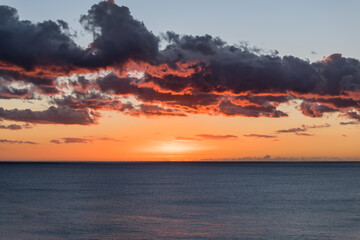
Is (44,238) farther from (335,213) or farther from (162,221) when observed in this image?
(335,213)

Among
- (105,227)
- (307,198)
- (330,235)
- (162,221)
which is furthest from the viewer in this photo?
(307,198)

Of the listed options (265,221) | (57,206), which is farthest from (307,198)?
(57,206)

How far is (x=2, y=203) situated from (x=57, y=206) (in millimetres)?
12260

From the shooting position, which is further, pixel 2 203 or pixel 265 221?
pixel 2 203

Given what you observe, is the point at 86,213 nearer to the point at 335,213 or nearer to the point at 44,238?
the point at 44,238

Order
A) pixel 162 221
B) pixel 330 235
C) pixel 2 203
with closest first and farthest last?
pixel 330 235
pixel 162 221
pixel 2 203

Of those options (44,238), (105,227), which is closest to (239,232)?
(105,227)

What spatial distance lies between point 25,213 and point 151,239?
27027 millimetres

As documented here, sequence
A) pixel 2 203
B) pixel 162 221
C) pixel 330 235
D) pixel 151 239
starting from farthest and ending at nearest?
pixel 2 203, pixel 162 221, pixel 330 235, pixel 151 239

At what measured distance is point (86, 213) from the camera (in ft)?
210

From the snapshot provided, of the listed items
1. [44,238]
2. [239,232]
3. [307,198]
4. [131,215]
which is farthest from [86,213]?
[307,198]

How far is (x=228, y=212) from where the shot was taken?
212 ft

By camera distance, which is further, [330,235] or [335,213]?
[335,213]

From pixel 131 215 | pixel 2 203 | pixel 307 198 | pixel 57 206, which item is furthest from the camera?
pixel 307 198
